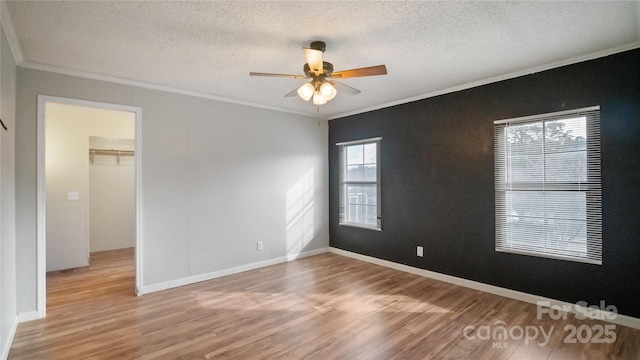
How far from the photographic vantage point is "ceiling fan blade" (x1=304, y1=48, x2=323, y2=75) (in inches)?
87.0

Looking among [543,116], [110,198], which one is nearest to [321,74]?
[543,116]

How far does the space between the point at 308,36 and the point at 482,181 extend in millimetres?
2620

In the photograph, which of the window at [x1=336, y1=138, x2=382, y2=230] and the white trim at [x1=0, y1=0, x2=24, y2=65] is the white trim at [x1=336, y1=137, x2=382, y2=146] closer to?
the window at [x1=336, y1=138, x2=382, y2=230]

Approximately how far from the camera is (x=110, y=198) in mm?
5496

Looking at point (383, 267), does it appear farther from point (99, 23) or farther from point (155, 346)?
point (99, 23)

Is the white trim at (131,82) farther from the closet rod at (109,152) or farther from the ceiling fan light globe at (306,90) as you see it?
the closet rod at (109,152)

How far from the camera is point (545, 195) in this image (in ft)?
9.99

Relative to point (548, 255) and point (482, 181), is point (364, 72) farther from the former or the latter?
point (548, 255)

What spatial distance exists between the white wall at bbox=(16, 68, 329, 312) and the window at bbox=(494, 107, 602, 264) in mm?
2920

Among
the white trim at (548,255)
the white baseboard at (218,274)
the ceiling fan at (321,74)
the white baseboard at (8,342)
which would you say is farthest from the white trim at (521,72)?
the white baseboard at (8,342)

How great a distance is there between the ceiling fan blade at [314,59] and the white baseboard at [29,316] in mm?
3520

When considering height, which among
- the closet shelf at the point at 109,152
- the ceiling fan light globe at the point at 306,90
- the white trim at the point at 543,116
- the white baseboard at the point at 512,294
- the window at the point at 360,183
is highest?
the ceiling fan light globe at the point at 306,90

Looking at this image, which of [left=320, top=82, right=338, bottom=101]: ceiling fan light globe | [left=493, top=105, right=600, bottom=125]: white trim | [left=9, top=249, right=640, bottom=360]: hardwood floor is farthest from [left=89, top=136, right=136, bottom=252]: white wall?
[left=493, top=105, right=600, bottom=125]: white trim

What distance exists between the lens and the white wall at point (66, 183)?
4.24 m
